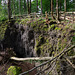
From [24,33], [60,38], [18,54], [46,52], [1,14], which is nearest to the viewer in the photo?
[60,38]

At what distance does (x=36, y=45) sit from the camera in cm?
973

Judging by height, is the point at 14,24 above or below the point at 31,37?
above

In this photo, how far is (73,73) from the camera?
5.04 m

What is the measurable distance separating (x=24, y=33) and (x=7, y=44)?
359 cm

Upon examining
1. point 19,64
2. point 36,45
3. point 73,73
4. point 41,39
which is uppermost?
point 41,39

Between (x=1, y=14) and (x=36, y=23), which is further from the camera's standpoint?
(x=1, y=14)

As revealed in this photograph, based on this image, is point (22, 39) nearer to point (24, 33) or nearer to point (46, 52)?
point (24, 33)

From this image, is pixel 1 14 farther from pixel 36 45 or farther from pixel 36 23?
pixel 36 45

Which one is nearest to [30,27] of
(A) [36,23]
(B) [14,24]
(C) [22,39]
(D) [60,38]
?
(A) [36,23]

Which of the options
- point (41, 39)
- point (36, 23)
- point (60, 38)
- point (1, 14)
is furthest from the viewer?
point (1, 14)

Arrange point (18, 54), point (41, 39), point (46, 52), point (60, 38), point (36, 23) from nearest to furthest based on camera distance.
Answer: point (60, 38) < point (46, 52) < point (41, 39) < point (36, 23) < point (18, 54)

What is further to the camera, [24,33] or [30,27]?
[24,33]

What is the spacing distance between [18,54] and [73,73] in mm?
8922

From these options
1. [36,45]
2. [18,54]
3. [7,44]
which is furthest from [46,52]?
[7,44]
